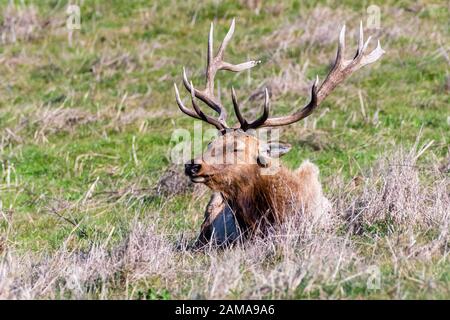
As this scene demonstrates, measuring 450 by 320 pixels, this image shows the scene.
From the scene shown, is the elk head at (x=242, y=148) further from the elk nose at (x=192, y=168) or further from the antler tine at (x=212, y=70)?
the antler tine at (x=212, y=70)

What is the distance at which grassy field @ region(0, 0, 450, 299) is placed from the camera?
6.23m

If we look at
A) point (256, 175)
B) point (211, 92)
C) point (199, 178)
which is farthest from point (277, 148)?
point (211, 92)

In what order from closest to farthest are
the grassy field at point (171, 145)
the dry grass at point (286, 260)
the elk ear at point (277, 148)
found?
1. the dry grass at point (286, 260)
2. the grassy field at point (171, 145)
3. the elk ear at point (277, 148)

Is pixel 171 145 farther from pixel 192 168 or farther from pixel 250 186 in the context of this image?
pixel 192 168

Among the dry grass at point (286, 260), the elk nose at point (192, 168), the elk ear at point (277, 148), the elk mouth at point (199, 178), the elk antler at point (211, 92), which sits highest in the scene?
the elk antler at point (211, 92)

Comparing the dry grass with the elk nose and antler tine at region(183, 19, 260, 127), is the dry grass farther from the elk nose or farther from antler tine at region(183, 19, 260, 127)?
antler tine at region(183, 19, 260, 127)

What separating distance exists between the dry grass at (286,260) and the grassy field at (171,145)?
18 millimetres

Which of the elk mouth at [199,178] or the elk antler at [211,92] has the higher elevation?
the elk antler at [211,92]

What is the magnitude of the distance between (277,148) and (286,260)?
213cm

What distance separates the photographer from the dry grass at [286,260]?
5809 millimetres

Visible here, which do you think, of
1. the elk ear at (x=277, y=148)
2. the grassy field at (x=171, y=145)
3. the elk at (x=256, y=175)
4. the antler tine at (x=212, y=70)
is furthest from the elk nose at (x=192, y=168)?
the antler tine at (x=212, y=70)

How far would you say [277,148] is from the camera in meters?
8.30

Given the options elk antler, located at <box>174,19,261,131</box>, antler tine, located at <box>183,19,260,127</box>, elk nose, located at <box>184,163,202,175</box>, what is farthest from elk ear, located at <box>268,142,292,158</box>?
elk nose, located at <box>184,163,202,175</box>
